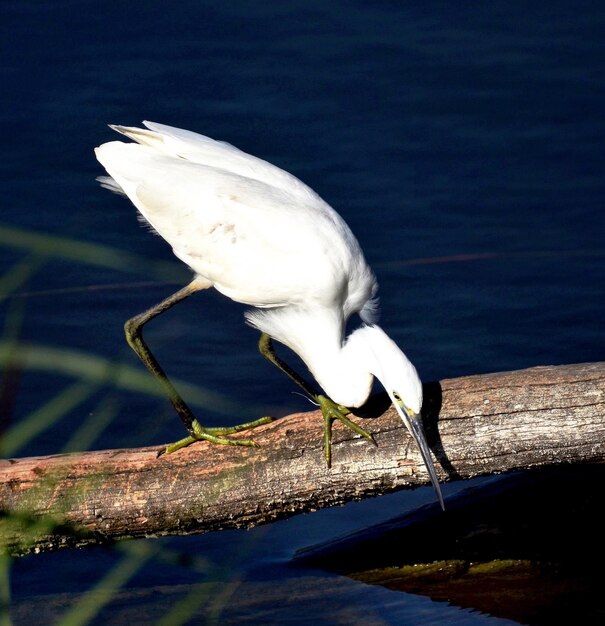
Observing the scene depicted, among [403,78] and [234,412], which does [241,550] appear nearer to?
[234,412]

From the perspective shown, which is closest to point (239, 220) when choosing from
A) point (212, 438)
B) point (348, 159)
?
point (212, 438)

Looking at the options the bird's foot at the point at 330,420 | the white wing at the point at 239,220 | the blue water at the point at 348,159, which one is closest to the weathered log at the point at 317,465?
the bird's foot at the point at 330,420

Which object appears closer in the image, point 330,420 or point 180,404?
point 330,420

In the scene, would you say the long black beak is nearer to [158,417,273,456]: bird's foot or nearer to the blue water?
[158,417,273,456]: bird's foot

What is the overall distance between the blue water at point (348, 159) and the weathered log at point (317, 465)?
1.18m

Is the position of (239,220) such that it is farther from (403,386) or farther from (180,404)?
(403,386)

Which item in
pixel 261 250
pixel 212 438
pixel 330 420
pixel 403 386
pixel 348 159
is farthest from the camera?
pixel 348 159

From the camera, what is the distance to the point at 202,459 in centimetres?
439

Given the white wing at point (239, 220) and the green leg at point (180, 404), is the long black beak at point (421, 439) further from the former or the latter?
the white wing at point (239, 220)

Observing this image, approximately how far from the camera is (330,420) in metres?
4.42

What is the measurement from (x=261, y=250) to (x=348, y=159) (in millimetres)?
3337

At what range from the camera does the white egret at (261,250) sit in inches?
189

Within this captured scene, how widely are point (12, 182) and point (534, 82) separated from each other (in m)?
4.11

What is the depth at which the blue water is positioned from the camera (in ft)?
22.7
